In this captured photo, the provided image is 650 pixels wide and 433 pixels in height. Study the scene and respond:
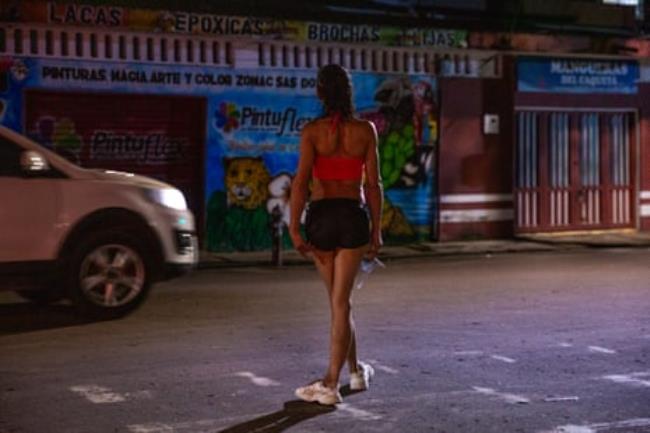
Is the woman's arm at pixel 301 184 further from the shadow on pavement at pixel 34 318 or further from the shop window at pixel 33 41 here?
the shop window at pixel 33 41

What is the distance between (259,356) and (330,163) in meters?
2.32

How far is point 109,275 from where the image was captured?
1073 centimetres

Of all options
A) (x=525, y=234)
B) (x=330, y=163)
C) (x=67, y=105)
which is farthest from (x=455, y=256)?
(x=330, y=163)

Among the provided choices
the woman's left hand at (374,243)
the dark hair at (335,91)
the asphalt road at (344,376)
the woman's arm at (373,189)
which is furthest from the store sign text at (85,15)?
the woman's left hand at (374,243)

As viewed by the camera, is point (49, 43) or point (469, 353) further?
point (49, 43)

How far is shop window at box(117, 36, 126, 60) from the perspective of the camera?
680 inches

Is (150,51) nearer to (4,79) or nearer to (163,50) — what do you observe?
(163,50)

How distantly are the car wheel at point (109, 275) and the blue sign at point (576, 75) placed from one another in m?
11.5

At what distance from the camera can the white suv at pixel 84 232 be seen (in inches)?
400

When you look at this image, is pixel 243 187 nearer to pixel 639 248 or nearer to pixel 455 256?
pixel 455 256

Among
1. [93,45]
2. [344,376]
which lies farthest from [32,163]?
[93,45]

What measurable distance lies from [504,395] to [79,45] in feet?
37.1

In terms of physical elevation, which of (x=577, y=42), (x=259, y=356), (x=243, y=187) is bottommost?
(x=259, y=356)

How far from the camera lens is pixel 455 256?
1827 centimetres
